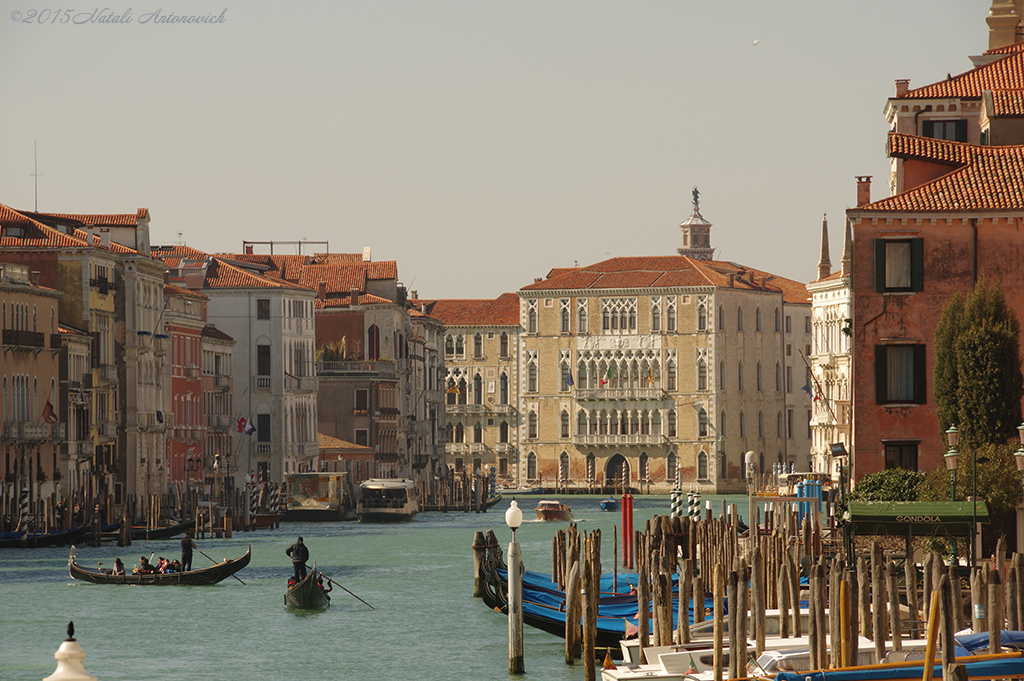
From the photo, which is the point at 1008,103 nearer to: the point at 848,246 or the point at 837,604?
the point at 848,246

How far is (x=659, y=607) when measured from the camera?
73.0ft

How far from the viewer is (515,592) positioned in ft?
79.4

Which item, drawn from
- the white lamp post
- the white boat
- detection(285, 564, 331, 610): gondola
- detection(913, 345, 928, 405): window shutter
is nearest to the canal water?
detection(285, 564, 331, 610): gondola

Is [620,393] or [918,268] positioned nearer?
[918,268]

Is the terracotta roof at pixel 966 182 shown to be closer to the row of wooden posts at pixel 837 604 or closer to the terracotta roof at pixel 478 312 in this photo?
the row of wooden posts at pixel 837 604

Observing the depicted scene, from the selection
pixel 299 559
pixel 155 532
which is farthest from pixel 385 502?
pixel 299 559

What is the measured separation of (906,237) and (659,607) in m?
9.94

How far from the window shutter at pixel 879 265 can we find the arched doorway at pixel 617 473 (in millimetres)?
77097

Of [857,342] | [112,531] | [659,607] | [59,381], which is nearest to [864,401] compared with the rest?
[857,342]

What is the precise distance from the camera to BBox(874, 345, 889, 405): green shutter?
3044 centimetres

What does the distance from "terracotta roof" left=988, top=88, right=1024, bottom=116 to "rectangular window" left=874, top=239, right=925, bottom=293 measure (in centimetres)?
360

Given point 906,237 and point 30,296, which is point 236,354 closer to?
point 30,296

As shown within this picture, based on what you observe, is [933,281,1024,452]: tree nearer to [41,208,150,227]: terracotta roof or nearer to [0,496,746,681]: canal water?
[0,496,746,681]: canal water

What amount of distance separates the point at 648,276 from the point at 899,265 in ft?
252
